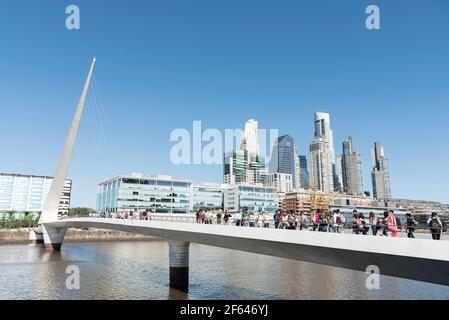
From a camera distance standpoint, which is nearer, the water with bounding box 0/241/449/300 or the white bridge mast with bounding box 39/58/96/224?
the water with bounding box 0/241/449/300

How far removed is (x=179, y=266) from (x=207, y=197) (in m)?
104

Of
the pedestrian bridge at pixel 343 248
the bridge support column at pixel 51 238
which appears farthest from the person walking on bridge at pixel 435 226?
the bridge support column at pixel 51 238

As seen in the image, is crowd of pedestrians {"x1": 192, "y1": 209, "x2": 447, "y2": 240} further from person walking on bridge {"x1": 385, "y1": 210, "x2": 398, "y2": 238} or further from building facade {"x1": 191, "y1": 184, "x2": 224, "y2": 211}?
building facade {"x1": 191, "y1": 184, "x2": 224, "y2": 211}

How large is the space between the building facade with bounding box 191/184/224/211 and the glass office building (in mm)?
4265

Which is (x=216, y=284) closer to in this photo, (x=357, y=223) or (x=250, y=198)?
(x=357, y=223)

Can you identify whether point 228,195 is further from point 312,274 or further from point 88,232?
point 312,274

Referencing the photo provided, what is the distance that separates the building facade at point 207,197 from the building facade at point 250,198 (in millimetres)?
3668

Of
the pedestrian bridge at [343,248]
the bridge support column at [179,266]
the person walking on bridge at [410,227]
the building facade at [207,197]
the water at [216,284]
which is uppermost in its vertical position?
the building facade at [207,197]

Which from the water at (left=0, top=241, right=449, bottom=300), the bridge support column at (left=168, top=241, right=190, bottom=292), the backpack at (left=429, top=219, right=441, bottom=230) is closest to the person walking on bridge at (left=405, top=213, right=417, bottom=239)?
the backpack at (left=429, top=219, right=441, bottom=230)

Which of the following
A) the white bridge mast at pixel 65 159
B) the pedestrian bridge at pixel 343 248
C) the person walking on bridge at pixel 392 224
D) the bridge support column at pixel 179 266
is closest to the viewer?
the pedestrian bridge at pixel 343 248

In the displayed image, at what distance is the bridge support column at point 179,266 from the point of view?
2250cm

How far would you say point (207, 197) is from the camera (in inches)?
4988

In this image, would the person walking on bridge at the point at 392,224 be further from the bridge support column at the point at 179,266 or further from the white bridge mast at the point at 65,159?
the white bridge mast at the point at 65,159

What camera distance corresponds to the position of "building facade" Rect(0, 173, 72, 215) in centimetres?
11394
